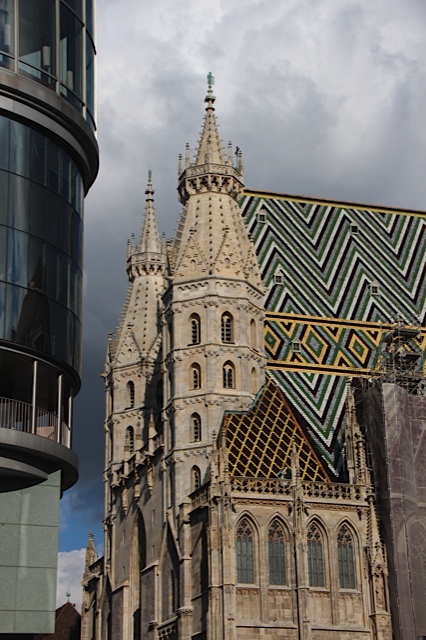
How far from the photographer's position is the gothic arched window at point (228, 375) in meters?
44.6

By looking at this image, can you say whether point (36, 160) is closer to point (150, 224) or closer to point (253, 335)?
point (253, 335)

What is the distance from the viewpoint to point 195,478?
1705 inches

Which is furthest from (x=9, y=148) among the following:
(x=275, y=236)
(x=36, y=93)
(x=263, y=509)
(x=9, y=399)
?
(x=275, y=236)

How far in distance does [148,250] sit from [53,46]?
1070 inches

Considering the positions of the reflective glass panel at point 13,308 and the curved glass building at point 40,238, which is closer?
the reflective glass panel at point 13,308

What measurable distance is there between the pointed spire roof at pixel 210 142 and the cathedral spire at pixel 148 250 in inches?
332

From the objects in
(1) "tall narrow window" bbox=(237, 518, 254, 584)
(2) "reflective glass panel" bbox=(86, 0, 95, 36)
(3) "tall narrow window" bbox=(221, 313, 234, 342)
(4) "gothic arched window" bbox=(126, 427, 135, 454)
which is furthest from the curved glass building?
(4) "gothic arched window" bbox=(126, 427, 135, 454)

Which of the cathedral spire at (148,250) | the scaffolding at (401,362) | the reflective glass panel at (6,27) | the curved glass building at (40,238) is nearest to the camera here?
the curved glass building at (40,238)

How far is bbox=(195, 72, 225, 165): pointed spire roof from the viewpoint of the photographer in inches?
1921

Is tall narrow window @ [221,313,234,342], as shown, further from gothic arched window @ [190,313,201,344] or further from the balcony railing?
the balcony railing

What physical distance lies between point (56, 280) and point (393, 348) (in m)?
20.4

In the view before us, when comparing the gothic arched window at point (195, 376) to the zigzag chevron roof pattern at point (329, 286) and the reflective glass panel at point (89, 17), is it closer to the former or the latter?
the zigzag chevron roof pattern at point (329, 286)

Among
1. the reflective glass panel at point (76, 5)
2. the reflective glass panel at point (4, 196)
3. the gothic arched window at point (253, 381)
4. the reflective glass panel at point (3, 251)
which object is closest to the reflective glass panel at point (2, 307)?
the reflective glass panel at point (3, 251)

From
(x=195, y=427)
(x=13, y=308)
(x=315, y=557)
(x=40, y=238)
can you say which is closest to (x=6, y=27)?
(x=40, y=238)
